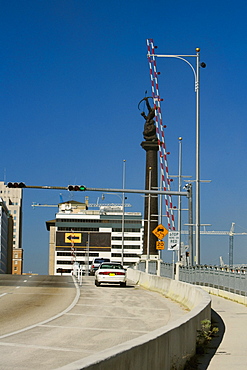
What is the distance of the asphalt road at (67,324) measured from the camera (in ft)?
36.1

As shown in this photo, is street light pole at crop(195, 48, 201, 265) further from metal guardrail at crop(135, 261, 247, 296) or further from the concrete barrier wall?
the concrete barrier wall

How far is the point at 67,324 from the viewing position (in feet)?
55.4

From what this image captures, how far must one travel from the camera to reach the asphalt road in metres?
11.0

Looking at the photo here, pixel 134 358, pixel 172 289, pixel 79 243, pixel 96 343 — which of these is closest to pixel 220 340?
pixel 96 343

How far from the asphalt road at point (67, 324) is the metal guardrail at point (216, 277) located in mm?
2881

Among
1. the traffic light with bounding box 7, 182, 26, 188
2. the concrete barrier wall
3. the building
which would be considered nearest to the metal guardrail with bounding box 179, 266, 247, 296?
the traffic light with bounding box 7, 182, 26, 188

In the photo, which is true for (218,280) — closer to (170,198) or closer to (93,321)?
(93,321)

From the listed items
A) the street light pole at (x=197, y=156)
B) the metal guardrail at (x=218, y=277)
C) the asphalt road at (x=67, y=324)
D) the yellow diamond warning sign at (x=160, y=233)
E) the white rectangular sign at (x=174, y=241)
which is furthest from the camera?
the yellow diamond warning sign at (x=160, y=233)

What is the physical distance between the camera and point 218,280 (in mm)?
31547

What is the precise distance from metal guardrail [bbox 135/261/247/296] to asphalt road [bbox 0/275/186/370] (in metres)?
2.88

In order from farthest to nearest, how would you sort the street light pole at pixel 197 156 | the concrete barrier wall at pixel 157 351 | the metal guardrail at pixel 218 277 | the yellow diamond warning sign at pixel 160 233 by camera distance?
the yellow diamond warning sign at pixel 160 233 < the street light pole at pixel 197 156 < the metal guardrail at pixel 218 277 < the concrete barrier wall at pixel 157 351

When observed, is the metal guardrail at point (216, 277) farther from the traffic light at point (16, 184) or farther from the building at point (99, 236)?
the building at point (99, 236)

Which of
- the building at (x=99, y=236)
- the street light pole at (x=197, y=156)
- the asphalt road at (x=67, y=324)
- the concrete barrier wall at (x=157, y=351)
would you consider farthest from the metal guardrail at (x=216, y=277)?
the building at (x=99, y=236)

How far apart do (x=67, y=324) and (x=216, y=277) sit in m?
16.4
